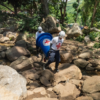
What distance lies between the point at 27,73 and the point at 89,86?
1.86 metres

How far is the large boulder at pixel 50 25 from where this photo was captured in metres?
9.62

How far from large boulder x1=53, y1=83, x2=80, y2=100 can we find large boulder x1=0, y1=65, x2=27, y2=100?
2.82 ft

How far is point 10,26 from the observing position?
997 centimetres

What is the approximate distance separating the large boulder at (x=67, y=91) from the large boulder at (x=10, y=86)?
33.9 inches

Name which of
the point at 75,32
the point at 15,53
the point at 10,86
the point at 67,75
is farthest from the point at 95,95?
the point at 75,32

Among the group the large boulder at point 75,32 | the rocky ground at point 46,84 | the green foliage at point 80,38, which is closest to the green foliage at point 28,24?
the large boulder at point 75,32

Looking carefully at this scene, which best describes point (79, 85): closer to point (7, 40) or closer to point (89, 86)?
point (89, 86)

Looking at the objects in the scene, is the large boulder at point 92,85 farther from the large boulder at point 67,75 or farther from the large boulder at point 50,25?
the large boulder at point 50,25

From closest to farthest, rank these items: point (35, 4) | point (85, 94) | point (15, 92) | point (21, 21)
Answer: point (15, 92) < point (85, 94) < point (21, 21) < point (35, 4)

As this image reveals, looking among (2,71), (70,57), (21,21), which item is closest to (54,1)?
(21,21)

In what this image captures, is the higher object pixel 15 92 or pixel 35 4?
pixel 35 4

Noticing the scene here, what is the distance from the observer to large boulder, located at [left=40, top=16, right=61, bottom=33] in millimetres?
9617

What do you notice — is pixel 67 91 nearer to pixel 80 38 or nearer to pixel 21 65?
pixel 21 65

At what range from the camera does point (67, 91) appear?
2523 millimetres
